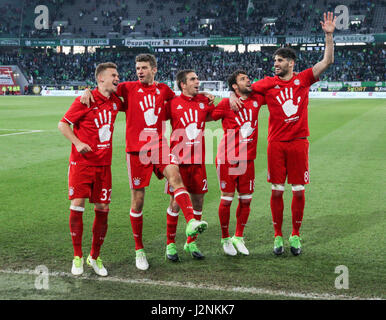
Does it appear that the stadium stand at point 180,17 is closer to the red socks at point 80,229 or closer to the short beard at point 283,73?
the short beard at point 283,73

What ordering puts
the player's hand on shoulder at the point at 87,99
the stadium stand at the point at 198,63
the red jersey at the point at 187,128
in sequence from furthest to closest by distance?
the stadium stand at the point at 198,63 < the red jersey at the point at 187,128 < the player's hand on shoulder at the point at 87,99

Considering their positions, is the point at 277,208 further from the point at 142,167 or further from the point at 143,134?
the point at 143,134

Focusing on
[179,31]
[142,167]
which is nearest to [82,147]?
[142,167]

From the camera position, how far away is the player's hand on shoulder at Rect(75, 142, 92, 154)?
14.6 feet

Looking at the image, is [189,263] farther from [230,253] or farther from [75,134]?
[75,134]

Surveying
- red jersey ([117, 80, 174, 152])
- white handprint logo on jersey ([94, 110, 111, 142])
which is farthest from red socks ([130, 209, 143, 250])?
white handprint logo on jersey ([94, 110, 111, 142])

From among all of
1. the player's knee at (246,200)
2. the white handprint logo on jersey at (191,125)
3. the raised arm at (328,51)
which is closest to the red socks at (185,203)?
the white handprint logo on jersey at (191,125)

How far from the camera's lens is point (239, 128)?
5363 millimetres

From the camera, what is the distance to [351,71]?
1930 inches

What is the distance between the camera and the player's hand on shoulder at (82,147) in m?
4.45

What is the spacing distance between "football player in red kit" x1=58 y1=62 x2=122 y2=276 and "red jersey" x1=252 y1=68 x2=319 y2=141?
1.74 meters

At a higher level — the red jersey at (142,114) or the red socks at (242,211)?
the red jersey at (142,114)

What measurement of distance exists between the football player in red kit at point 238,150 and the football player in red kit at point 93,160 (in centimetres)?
127

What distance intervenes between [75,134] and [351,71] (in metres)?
48.5
